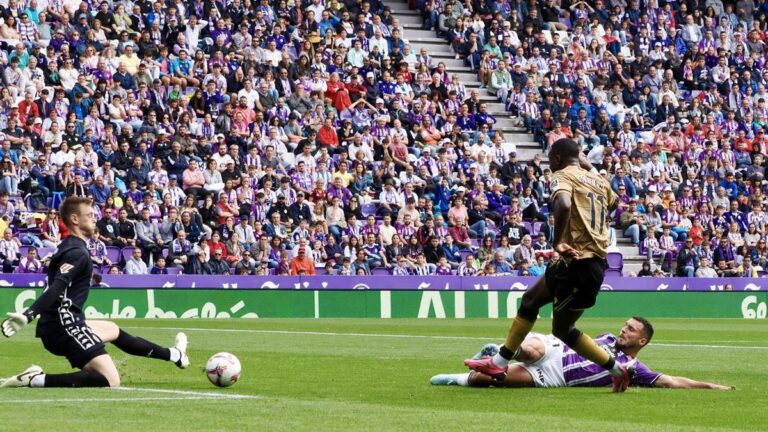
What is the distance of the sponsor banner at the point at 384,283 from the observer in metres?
29.6

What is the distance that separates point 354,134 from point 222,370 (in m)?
24.4

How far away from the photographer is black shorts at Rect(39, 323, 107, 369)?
36.9ft

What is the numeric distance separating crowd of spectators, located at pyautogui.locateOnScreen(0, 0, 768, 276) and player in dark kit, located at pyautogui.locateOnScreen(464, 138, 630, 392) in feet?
63.6

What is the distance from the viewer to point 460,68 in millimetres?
41531

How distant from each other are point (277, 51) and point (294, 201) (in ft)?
17.8

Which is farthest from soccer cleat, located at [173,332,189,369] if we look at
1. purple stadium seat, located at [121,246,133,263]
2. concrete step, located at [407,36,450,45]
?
concrete step, located at [407,36,450,45]

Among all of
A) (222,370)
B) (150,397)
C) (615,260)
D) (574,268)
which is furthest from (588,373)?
(615,260)

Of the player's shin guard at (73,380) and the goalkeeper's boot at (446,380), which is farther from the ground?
the player's shin guard at (73,380)

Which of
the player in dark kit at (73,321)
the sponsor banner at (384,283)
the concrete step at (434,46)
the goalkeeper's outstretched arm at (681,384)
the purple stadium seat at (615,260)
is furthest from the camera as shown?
the concrete step at (434,46)

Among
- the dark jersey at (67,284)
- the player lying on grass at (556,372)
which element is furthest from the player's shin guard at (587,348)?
the dark jersey at (67,284)

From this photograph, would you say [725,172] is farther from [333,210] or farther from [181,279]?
[181,279]

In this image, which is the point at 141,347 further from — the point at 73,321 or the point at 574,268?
the point at 574,268

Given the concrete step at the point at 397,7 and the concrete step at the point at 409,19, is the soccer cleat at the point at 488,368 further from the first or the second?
the concrete step at the point at 397,7

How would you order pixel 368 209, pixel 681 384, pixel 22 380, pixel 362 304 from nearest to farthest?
pixel 22 380, pixel 681 384, pixel 362 304, pixel 368 209
